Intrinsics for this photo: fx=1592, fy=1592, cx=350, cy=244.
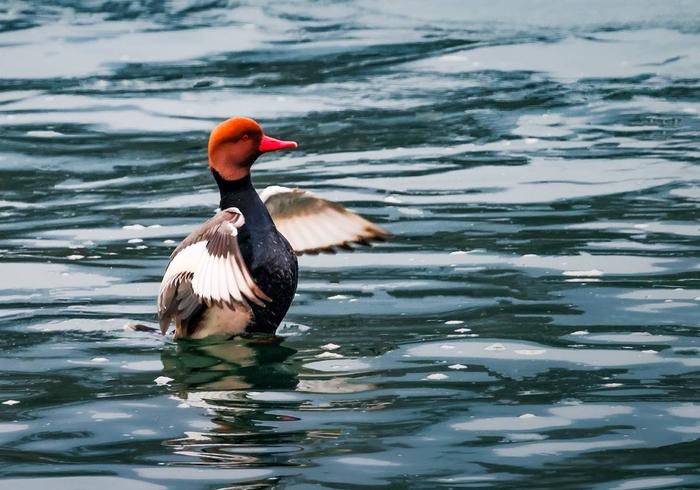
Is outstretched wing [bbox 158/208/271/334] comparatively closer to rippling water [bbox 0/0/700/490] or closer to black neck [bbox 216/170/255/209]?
black neck [bbox 216/170/255/209]

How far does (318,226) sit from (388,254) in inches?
41.6

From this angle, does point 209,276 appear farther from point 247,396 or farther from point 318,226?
point 318,226

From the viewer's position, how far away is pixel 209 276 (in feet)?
22.3

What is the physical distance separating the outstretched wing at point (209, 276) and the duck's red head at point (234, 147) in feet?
0.71

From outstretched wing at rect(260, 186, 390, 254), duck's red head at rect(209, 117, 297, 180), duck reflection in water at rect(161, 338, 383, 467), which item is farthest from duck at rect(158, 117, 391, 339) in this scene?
outstretched wing at rect(260, 186, 390, 254)

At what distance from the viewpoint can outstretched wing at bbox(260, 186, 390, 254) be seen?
801 centimetres

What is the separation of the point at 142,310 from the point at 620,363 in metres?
2.59

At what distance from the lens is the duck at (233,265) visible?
22.3 feet

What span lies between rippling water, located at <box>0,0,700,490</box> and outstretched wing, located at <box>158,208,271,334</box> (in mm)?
230

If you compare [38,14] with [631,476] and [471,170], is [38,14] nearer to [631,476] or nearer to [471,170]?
[471,170]

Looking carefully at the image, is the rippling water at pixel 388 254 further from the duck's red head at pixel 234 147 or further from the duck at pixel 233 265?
the duck's red head at pixel 234 147

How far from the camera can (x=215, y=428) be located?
5.83m

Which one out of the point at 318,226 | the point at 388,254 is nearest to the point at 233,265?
the point at 318,226

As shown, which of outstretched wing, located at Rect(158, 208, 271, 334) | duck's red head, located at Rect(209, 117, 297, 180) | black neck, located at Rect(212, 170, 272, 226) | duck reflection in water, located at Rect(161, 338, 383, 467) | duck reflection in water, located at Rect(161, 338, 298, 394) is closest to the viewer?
duck reflection in water, located at Rect(161, 338, 383, 467)
